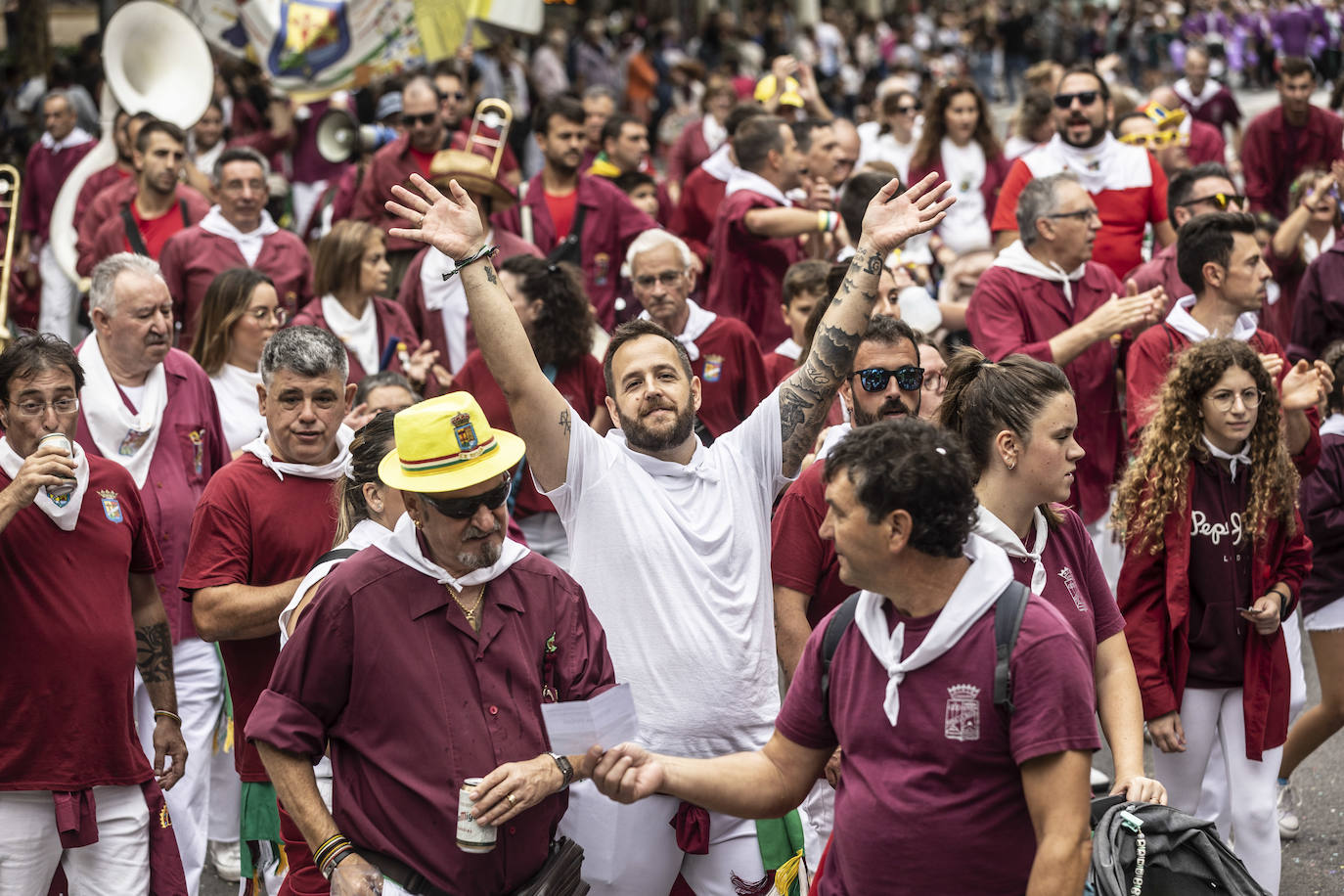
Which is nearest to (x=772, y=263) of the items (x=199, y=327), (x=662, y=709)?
(x=199, y=327)

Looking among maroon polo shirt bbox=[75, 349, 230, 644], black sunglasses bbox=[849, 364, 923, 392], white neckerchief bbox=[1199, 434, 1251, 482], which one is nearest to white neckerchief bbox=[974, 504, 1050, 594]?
black sunglasses bbox=[849, 364, 923, 392]

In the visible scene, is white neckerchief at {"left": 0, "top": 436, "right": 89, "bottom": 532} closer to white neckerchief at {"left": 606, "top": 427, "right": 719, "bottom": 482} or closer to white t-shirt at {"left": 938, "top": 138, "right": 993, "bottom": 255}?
white neckerchief at {"left": 606, "top": 427, "right": 719, "bottom": 482}

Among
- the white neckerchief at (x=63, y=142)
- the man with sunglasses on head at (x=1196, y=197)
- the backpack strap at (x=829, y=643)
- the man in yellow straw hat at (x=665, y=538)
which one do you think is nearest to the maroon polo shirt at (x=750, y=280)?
the man with sunglasses on head at (x=1196, y=197)

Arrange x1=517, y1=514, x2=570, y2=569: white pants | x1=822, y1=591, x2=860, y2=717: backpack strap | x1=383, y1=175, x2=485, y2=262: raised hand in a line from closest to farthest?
x1=822, y1=591, x2=860, y2=717: backpack strap → x1=383, y1=175, x2=485, y2=262: raised hand → x1=517, y1=514, x2=570, y2=569: white pants

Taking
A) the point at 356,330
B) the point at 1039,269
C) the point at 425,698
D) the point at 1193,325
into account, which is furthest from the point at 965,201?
the point at 425,698

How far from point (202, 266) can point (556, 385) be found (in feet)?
7.52

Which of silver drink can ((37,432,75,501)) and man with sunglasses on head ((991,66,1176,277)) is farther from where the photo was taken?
man with sunglasses on head ((991,66,1176,277))

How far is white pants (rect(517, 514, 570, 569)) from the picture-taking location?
7.43 m

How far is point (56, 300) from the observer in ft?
39.8

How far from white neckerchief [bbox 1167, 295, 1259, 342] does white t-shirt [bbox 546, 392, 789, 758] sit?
109 inches

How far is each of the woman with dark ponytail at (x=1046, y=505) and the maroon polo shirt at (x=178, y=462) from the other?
3243 mm

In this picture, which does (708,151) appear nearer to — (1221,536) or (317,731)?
(1221,536)

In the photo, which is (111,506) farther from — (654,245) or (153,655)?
(654,245)

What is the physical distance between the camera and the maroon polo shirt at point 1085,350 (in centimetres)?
729
